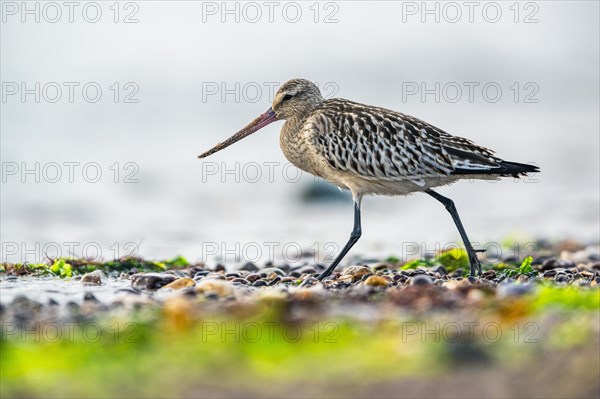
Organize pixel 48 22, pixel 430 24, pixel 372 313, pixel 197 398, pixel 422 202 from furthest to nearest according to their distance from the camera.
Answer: pixel 430 24 < pixel 48 22 < pixel 422 202 < pixel 372 313 < pixel 197 398

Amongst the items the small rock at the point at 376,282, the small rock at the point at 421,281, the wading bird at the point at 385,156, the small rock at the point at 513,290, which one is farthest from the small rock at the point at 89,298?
the small rock at the point at 513,290

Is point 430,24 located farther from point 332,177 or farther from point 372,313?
point 372,313

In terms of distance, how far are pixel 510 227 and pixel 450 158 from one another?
219 inches

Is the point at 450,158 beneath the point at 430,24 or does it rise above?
beneath

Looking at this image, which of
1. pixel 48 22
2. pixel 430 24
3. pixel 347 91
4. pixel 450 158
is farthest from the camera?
pixel 430 24

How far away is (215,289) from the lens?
7.72 metres

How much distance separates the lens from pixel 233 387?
5.04 m

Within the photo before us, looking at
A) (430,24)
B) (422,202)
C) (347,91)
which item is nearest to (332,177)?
(422,202)

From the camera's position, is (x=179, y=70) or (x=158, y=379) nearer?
(x=158, y=379)

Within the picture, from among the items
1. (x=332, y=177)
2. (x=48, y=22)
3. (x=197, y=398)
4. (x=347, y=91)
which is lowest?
(x=197, y=398)
